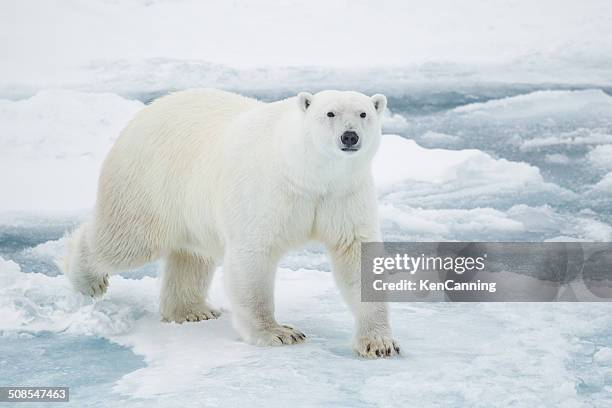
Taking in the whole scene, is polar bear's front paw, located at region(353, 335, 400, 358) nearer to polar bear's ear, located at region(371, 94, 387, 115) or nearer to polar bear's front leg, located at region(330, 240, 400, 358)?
polar bear's front leg, located at region(330, 240, 400, 358)

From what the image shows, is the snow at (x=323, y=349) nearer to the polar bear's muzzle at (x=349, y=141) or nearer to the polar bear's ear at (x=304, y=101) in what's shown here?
the polar bear's muzzle at (x=349, y=141)

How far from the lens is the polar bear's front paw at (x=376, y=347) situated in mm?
4762

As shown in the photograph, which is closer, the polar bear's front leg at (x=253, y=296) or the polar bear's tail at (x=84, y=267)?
the polar bear's front leg at (x=253, y=296)

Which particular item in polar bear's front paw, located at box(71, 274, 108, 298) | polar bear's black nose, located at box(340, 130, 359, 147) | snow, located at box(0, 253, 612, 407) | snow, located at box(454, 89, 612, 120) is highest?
snow, located at box(454, 89, 612, 120)

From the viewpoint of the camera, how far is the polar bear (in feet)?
15.3

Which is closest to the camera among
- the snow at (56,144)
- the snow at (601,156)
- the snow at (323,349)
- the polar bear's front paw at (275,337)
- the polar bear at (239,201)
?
the snow at (323,349)

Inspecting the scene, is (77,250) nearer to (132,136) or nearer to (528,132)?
(132,136)

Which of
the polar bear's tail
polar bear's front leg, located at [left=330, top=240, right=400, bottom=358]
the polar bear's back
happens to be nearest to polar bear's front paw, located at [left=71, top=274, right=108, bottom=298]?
the polar bear's tail

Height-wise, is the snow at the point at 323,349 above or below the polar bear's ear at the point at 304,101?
below

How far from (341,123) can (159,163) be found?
134 centimetres

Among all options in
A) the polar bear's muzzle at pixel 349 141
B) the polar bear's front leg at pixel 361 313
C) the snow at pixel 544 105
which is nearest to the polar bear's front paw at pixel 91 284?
the polar bear's front leg at pixel 361 313

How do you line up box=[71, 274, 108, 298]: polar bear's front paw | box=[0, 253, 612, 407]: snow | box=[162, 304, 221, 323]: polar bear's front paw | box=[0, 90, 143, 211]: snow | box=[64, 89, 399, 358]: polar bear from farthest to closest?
box=[0, 90, 143, 211]: snow
box=[71, 274, 108, 298]: polar bear's front paw
box=[162, 304, 221, 323]: polar bear's front paw
box=[64, 89, 399, 358]: polar bear
box=[0, 253, 612, 407]: snow

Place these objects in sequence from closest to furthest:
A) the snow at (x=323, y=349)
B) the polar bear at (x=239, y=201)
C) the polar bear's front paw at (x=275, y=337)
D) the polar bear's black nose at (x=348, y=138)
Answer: the snow at (x=323, y=349)
the polar bear's black nose at (x=348, y=138)
the polar bear at (x=239, y=201)
the polar bear's front paw at (x=275, y=337)

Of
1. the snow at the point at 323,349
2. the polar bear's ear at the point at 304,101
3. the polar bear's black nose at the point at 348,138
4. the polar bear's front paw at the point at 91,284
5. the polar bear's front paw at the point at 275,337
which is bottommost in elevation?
the snow at the point at 323,349
